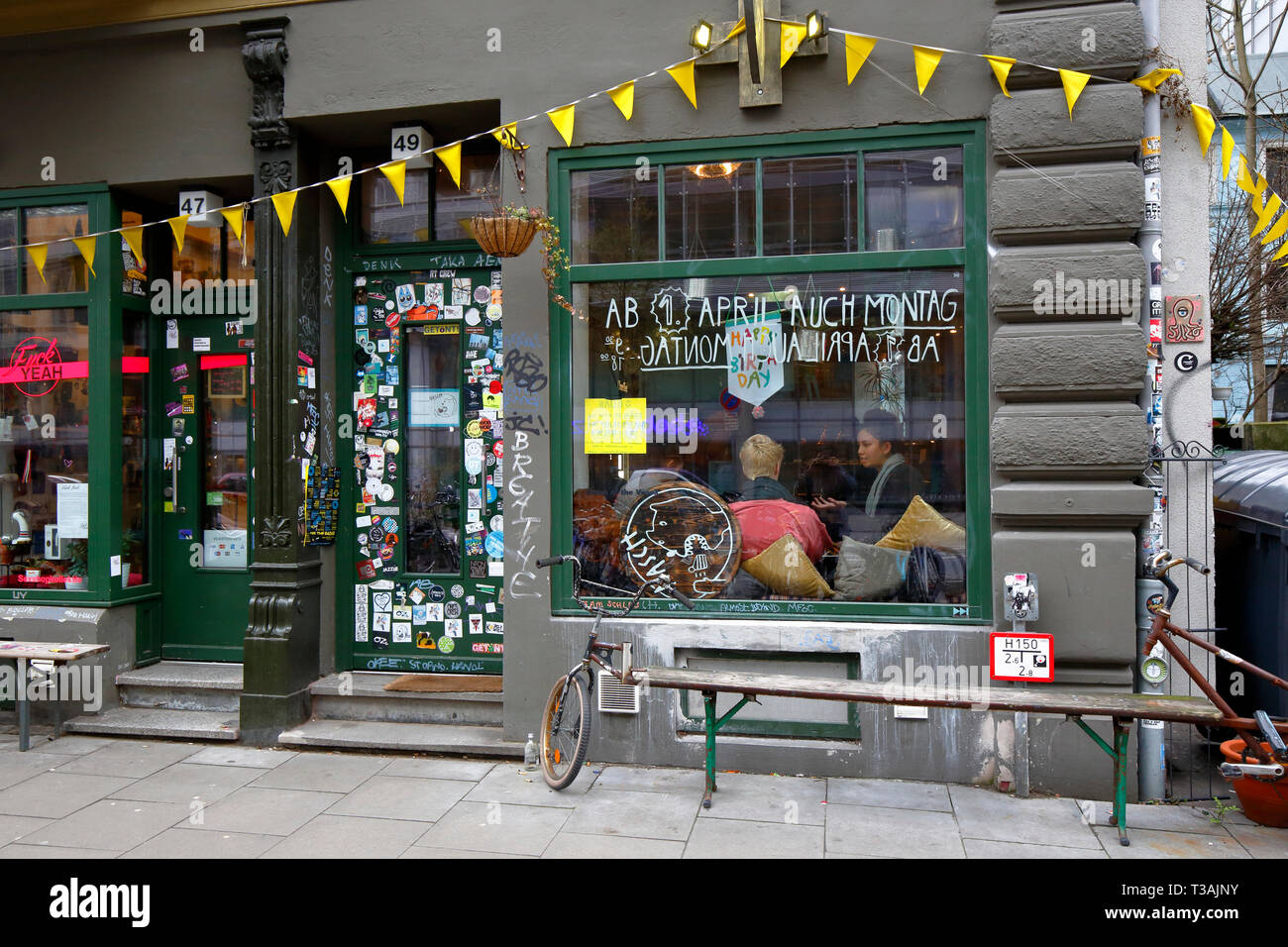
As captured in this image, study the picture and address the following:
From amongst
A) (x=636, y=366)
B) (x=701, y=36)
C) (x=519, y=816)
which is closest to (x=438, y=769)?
(x=519, y=816)

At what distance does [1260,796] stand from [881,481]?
2.70 metres

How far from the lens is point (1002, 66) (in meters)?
5.75

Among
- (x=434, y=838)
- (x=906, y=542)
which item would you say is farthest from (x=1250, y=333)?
(x=434, y=838)

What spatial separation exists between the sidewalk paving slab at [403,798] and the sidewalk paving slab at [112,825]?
3.09 feet

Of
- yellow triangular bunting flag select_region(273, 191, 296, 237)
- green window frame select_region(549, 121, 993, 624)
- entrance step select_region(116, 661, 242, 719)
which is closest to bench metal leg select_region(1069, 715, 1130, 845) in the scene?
green window frame select_region(549, 121, 993, 624)

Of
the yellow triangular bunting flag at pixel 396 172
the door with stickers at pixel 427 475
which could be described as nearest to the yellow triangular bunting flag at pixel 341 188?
the yellow triangular bunting flag at pixel 396 172

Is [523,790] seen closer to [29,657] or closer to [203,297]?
[29,657]

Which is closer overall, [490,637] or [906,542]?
[906,542]

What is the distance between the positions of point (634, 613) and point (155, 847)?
3064 mm

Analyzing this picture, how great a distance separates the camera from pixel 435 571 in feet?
24.0

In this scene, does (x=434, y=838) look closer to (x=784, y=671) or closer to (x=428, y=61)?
(x=784, y=671)

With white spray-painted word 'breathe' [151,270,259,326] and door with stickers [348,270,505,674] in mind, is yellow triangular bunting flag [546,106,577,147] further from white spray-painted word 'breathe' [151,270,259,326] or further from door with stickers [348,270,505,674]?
white spray-painted word 'breathe' [151,270,259,326]

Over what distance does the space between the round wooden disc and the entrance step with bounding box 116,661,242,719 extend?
3.23 metres

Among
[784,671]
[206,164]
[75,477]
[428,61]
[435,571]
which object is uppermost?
[428,61]
